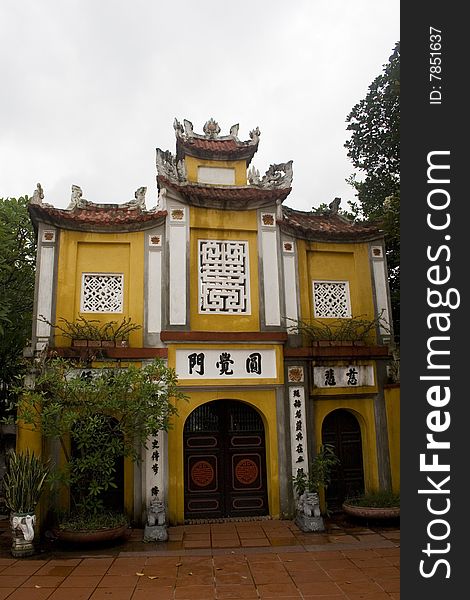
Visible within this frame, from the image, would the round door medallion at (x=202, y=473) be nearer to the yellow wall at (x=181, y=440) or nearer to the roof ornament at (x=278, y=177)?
the yellow wall at (x=181, y=440)

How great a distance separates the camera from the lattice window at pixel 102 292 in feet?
31.7

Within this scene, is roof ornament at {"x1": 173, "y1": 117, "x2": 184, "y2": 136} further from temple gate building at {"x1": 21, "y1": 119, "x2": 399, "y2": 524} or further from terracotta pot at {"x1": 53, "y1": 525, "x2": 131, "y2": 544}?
terracotta pot at {"x1": 53, "y1": 525, "x2": 131, "y2": 544}

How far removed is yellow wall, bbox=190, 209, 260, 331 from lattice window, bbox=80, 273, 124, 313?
4.52ft

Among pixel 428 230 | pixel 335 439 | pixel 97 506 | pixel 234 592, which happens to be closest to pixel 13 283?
pixel 97 506

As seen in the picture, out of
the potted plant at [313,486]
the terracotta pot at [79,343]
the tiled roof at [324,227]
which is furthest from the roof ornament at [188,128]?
the potted plant at [313,486]

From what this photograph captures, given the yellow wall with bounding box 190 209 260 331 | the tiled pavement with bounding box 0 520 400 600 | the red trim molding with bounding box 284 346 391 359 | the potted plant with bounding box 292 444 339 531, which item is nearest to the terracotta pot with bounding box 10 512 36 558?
the tiled pavement with bounding box 0 520 400 600

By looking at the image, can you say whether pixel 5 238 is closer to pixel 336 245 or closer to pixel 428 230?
pixel 336 245

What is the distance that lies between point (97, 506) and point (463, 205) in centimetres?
677

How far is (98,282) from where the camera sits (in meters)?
9.79

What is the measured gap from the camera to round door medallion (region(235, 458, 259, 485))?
375 inches

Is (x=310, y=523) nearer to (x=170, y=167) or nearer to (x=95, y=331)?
(x=95, y=331)

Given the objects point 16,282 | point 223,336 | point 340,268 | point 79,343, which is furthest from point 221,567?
point 16,282

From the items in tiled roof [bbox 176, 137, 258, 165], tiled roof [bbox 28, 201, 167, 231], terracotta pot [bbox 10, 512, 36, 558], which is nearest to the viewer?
terracotta pot [bbox 10, 512, 36, 558]

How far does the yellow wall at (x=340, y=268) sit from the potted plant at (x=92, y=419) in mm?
3821
